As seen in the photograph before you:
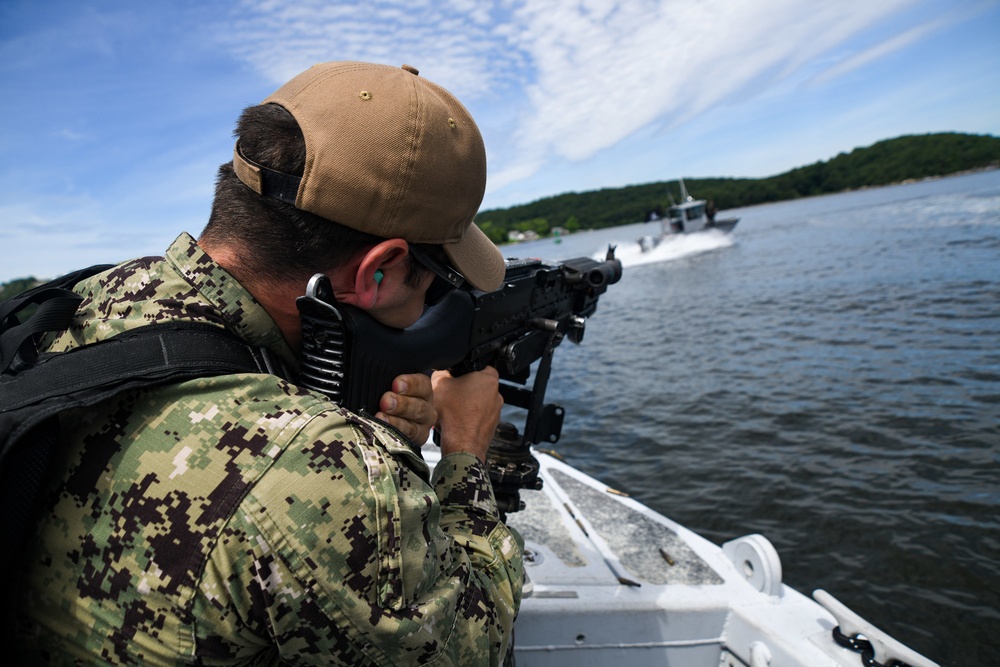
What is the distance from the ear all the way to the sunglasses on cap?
0.05 meters

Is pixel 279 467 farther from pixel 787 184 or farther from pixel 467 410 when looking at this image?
pixel 787 184

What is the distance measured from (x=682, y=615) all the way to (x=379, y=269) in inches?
106

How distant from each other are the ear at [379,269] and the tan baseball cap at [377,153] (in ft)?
0.12

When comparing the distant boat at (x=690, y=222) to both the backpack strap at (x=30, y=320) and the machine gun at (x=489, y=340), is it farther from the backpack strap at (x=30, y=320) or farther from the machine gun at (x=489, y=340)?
the backpack strap at (x=30, y=320)

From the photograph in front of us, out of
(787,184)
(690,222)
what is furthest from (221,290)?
(787,184)

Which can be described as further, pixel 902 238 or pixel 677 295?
pixel 902 238

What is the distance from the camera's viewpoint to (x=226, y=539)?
1091 millimetres

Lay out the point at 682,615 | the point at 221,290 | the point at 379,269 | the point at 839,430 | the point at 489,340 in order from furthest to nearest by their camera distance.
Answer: the point at 839,430 < the point at 682,615 < the point at 489,340 < the point at 379,269 < the point at 221,290

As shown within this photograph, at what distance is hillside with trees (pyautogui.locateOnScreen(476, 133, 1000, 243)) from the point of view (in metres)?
101

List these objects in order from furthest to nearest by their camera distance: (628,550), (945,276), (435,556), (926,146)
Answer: (926,146), (945,276), (628,550), (435,556)

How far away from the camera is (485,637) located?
1425 mm

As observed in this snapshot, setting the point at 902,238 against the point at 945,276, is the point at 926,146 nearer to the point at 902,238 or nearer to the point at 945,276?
the point at 902,238

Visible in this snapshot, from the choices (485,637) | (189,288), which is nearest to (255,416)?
(189,288)

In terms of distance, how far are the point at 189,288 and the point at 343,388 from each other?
1.57 feet
